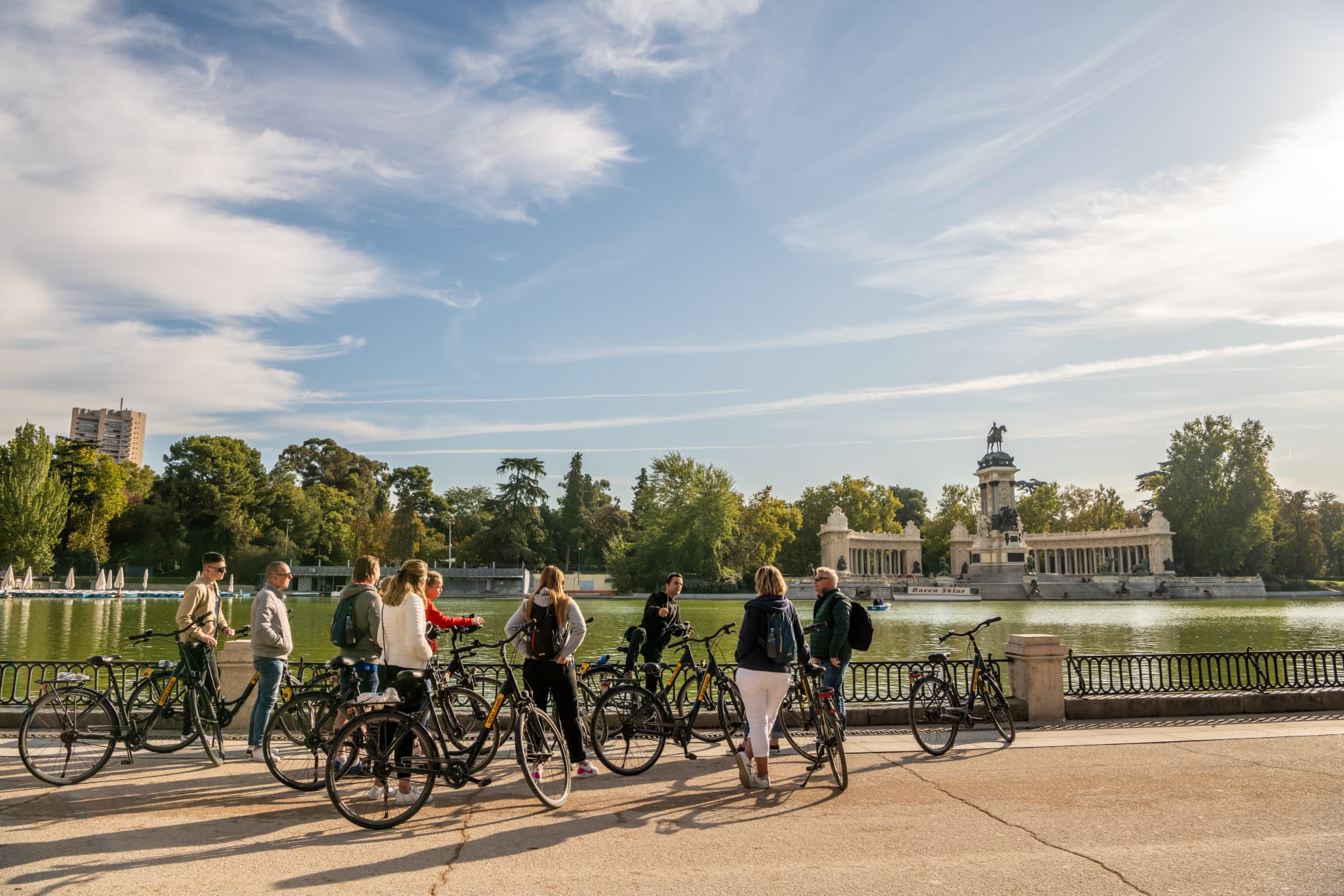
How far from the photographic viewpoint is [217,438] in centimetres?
9262

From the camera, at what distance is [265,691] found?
904cm

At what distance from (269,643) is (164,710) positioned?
1.24 meters

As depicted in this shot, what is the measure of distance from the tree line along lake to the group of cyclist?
4692 mm

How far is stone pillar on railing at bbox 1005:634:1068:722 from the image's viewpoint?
12.0 meters

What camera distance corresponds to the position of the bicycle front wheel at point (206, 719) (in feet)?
29.2

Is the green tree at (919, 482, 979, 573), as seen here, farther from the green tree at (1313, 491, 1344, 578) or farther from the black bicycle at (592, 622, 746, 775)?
the black bicycle at (592, 622, 746, 775)

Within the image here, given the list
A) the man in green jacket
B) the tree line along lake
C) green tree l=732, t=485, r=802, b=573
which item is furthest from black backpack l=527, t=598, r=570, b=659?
green tree l=732, t=485, r=802, b=573

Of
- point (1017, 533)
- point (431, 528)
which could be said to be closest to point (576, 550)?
point (431, 528)

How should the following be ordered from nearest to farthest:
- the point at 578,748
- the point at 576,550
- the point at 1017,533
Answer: the point at 578,748 < the point at 1017,533 < the point at 576,550

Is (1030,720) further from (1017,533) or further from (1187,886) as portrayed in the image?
(1017,533)

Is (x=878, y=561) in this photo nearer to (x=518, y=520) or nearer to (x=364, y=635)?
(x=518, y=520)

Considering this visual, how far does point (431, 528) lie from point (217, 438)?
92.6 ft

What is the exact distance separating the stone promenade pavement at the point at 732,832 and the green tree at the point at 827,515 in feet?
321

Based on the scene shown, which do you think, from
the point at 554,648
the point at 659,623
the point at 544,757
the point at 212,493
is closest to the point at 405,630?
the point at 554,648
